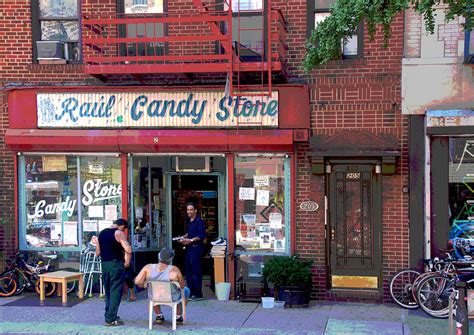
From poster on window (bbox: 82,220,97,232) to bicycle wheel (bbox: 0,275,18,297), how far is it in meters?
1.58

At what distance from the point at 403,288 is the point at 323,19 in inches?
196

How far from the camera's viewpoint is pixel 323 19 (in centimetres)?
1072

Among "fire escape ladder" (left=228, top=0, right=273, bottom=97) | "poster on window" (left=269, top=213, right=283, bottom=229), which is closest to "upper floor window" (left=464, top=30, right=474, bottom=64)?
"fire escape ladder" (left=228, top=0, right=273, bottom=97)

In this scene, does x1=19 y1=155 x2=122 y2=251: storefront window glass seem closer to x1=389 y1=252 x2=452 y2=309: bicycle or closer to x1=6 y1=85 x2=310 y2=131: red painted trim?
x1=6 y1=85 x2=310 y2=131: red painted trim

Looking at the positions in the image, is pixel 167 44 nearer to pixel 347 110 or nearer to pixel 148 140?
pixel 148 140

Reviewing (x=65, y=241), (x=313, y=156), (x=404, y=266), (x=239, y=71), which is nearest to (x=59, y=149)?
(x=65, y=241)

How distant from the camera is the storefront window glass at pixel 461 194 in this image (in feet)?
34.0

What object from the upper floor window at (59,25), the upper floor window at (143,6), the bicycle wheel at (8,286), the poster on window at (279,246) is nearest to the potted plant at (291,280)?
the poster on window at (279,246)

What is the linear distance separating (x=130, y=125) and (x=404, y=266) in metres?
5.62

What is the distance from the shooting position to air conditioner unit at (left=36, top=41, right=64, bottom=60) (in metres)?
11.3

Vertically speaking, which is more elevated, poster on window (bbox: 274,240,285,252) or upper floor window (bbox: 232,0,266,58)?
upper floor window (bbox: 232,0,266,58)

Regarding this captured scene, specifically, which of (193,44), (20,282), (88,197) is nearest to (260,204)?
(193,44)

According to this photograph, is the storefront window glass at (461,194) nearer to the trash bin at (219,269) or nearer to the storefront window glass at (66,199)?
the trash bin at (219,269)

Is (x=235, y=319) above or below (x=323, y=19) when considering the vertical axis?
below
